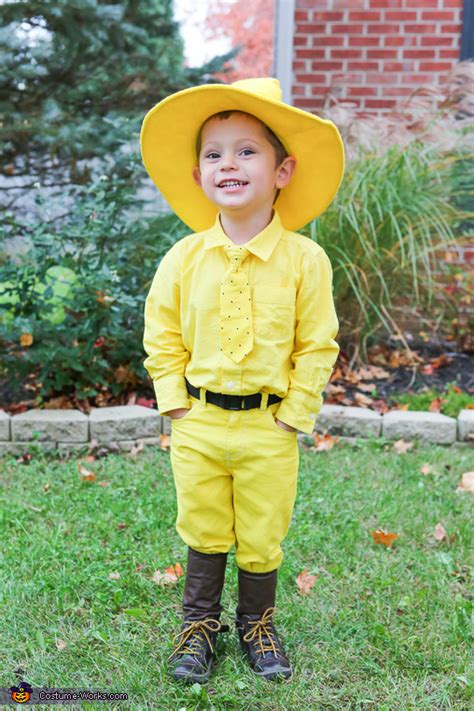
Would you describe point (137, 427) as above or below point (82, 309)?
below

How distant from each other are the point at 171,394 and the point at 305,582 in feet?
3.20

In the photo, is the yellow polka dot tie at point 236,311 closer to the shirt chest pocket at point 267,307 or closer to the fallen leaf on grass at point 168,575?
the shirt chest pocket at point 267,307

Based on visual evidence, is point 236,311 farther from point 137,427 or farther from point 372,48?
point 372,48

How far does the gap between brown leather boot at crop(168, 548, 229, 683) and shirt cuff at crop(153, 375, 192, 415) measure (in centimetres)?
46

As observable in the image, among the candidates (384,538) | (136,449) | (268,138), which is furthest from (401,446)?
(268,138)

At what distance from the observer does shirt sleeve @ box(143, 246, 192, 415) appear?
2.10 m

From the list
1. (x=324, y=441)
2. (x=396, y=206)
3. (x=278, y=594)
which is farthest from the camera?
(x=396, y=206)

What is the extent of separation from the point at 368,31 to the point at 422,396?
3.10m

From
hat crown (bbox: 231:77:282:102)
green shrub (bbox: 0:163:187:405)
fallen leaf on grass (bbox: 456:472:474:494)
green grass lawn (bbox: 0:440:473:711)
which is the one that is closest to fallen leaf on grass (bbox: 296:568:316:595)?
green grass lawn (bbox: 0:440:473:711)

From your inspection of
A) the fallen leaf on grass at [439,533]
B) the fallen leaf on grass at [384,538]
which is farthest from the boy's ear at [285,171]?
the fallen leaf on grass at [439,533]

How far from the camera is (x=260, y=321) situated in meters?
2.01

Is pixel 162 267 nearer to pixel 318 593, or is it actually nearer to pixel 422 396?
pixel 318 593

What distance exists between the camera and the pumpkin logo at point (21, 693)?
1991 mm

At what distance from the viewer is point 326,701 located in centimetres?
204
